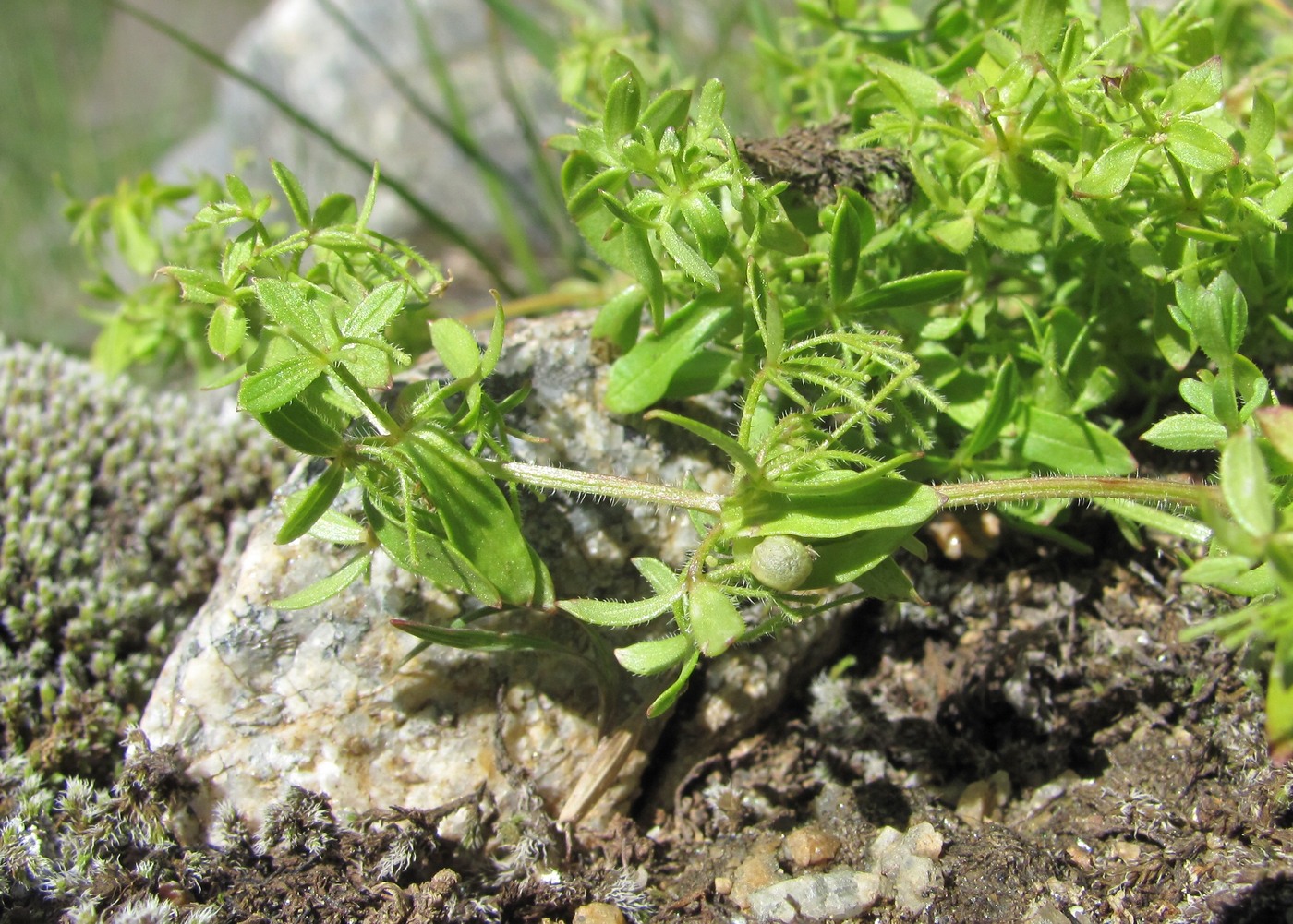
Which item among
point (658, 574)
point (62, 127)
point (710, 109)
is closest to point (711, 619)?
point (658, 574)

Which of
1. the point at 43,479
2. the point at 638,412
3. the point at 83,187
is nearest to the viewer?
the point at 638,412

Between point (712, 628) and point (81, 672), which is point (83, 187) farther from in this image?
point (712, 628)

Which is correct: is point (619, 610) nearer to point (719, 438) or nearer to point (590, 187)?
point (719, 438)

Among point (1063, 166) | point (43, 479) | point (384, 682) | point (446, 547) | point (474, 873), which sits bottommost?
point (474, 873)

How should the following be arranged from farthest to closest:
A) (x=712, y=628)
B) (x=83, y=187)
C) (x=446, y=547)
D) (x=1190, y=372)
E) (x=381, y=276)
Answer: (x=83, y=187) < (x=1190, y=372) < (x=381, y=276) < (x=446, y=547) < (x=712, y=628)

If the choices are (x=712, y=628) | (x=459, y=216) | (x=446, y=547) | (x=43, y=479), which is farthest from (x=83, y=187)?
(x=712, y=628)

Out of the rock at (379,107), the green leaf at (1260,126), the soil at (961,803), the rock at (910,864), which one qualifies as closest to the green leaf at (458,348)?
the soil at (961,803)

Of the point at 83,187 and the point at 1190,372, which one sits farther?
the point at 83,187

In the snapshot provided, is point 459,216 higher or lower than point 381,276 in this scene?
lower
